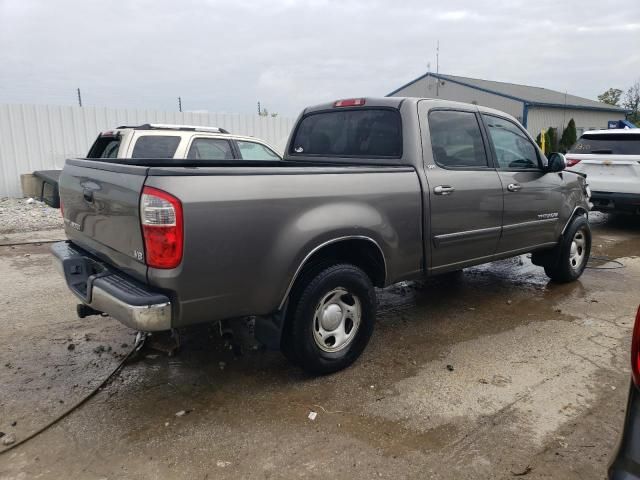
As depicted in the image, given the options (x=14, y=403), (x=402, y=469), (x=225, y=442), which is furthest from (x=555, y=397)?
(x=14, y=403)

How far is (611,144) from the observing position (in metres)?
9.33

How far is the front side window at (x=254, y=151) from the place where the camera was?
26.1ft

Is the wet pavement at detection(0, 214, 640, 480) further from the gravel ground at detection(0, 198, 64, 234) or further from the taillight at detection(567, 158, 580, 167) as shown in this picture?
the taillight at detection(567, 158, 580, 167)

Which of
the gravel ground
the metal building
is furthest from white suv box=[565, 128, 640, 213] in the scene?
the metal building

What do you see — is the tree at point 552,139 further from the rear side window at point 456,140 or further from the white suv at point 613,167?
the rear side window at point 456,140

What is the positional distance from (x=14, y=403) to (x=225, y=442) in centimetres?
150

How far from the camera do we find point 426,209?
4023mm

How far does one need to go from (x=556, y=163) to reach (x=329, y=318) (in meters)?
3.12

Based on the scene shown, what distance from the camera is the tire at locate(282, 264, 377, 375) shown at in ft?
11.1

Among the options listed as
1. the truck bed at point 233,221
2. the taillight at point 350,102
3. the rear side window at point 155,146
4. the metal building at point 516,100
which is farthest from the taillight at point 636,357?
the metal building at point 516,100

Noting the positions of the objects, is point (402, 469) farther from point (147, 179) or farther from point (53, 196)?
point (53, 196)

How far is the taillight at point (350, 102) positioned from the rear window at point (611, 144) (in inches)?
266

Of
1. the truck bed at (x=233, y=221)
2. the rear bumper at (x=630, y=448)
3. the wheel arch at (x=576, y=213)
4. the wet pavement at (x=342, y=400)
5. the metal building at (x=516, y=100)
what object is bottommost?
the wet pavement at (x=342, y=400)

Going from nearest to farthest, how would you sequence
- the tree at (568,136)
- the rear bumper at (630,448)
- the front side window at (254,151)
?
the rear bumper at (630,448) < the front side window at (254,151) < the tree at (568,136)
